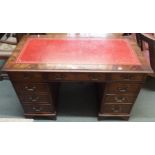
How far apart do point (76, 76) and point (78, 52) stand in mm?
251

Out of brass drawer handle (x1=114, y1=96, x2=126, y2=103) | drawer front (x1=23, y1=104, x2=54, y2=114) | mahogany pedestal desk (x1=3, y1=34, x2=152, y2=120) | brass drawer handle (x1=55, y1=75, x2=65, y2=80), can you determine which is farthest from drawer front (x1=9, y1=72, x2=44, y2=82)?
brass drawer handle (x1=114, y1=96, x2=126, y2=103)

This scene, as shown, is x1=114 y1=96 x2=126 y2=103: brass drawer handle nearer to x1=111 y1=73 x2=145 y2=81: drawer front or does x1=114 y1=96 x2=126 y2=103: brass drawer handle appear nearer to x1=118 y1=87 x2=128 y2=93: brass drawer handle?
x1=118 y1=87 x2=128 y2=93: brass drawer handle

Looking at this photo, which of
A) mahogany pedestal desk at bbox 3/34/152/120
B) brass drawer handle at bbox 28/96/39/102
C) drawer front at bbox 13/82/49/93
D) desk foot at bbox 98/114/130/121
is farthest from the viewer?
desk foot at bbox 98/114/130/121

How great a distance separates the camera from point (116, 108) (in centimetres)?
164

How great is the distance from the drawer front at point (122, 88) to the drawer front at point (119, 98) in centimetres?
5

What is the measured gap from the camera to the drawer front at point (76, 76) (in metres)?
1.37

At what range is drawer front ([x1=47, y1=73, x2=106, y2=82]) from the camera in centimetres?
137

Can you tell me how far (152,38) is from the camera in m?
1.70

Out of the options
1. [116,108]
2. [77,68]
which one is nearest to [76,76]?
[77,68]

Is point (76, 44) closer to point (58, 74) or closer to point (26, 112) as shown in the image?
point (58, 74)

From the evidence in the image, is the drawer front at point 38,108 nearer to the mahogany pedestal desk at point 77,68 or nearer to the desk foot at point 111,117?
the mahogany pedestal desk at point 77,68

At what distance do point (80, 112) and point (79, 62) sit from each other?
610mm

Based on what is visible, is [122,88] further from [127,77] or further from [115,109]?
[115,109]
